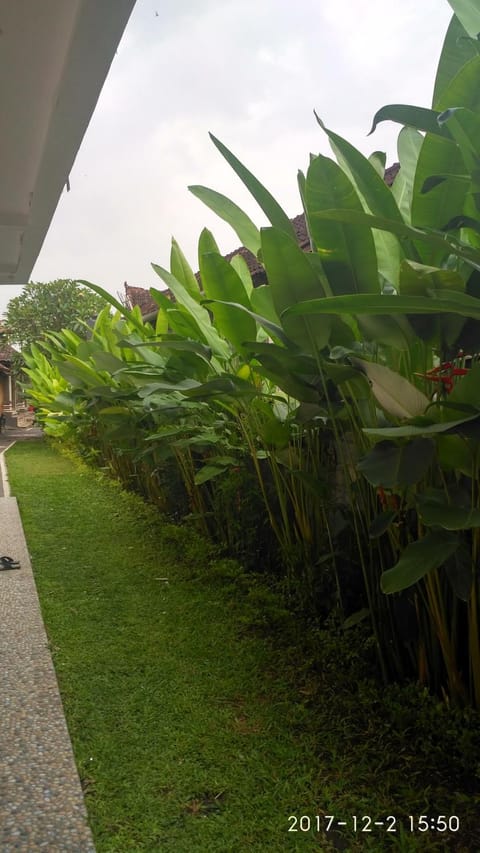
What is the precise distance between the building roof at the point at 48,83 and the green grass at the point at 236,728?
1.66 metres

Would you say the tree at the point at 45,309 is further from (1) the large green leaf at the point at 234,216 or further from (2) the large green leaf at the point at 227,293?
(1) the large green leaf at the point at 234,216

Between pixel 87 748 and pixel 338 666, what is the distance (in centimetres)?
81

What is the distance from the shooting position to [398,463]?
1.54 metres

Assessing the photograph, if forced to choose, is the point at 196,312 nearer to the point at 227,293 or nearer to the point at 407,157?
the point at 227,293

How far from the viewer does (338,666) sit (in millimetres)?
2316

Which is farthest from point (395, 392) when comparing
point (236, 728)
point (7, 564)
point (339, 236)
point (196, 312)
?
point (7, 564)

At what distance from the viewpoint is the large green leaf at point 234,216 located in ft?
7.07

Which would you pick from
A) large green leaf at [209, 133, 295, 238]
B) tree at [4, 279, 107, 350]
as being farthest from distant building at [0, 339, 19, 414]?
large green leaf at [209, 133, 295, 238]

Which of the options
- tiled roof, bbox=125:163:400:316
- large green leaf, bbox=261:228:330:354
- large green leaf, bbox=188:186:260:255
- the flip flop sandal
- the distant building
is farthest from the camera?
the distant building

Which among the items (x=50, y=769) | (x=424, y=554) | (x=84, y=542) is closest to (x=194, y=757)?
(x=50, y=769)

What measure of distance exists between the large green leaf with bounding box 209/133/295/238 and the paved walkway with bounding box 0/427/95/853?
1.45m

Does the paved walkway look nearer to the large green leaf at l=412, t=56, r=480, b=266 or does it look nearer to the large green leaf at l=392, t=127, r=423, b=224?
the large green leaf at l=412, t=56, r=480, b=266

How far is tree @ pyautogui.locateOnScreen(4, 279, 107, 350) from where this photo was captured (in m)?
24.5

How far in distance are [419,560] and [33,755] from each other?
112 cm
